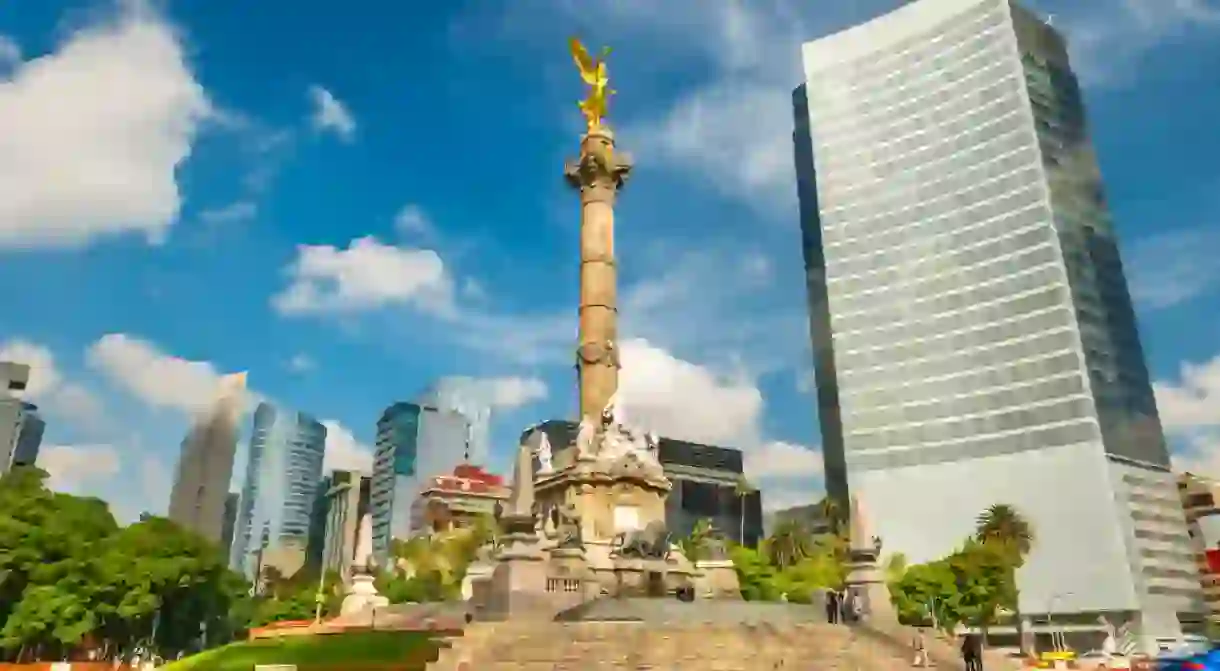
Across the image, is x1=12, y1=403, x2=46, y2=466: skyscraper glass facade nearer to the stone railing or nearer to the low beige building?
the stone railing

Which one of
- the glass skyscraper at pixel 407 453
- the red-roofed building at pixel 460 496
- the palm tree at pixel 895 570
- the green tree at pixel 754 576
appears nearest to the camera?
the green tree at pixel 754 576

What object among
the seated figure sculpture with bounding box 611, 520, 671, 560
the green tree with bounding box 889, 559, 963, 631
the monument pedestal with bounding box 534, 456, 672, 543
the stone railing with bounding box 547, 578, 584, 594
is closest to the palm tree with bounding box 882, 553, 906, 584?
the green tree with bounding box 889, 559, 963, 631

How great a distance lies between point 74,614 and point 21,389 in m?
94.8

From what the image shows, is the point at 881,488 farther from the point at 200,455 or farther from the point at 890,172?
the point at 200,455

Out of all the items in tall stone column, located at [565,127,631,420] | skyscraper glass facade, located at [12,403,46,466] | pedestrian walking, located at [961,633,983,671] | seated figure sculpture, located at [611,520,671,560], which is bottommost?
pedestrian walking, located at [961,633,983,671]

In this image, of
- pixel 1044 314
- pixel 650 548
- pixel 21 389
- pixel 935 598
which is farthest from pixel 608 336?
pixel 21 389

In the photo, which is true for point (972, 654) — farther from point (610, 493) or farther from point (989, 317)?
point (989, 317)

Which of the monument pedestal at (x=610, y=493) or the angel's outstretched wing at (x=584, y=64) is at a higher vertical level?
the angel's outstretched wing at (x=584, y=64)

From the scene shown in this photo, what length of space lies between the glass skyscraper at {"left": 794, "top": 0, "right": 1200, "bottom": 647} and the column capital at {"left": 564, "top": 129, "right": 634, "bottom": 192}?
2004 inches

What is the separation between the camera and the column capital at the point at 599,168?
35.3m

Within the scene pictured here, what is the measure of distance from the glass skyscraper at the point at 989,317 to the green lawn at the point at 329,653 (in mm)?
64086

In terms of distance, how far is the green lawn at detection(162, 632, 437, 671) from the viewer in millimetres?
17031

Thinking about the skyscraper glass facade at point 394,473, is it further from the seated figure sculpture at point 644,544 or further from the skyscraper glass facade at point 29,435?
the seated figure sculpture at point 644,544

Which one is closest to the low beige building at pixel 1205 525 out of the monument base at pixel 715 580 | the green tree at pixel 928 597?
the green tree at pixel 928 597
